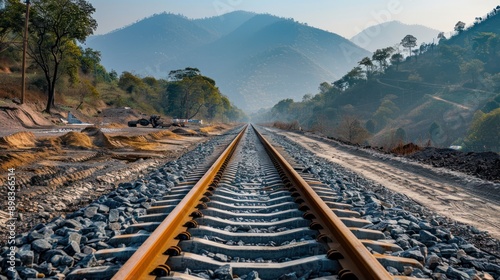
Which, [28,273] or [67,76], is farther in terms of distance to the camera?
[67,76]

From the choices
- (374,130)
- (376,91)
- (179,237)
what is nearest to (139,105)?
(374,130)

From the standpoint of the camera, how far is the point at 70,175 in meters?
6.84

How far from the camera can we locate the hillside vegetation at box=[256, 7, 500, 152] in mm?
70625

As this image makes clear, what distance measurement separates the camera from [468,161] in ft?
33.9

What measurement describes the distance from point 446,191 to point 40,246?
658 centimetres

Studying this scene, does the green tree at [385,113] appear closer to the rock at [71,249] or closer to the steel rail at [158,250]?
the steel rail at [158,250]

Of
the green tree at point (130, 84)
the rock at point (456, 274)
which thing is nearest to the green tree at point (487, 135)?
the rock at point (456, 274)

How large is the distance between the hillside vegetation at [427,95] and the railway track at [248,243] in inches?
2040

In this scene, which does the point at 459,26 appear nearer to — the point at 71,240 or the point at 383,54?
the point at 383,54

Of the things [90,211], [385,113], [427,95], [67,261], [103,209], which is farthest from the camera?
[427,95]

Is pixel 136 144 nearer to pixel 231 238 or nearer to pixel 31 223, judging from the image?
pixel 31 223

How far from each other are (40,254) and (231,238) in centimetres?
155

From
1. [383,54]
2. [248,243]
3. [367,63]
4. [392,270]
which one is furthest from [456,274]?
[383,54]

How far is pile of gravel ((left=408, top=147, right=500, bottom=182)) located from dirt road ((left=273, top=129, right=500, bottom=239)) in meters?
0.65
